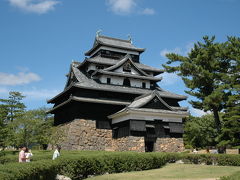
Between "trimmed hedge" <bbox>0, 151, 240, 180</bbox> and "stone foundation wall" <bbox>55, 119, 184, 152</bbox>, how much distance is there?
5.89m

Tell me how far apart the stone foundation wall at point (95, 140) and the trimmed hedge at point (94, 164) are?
19.3 ft

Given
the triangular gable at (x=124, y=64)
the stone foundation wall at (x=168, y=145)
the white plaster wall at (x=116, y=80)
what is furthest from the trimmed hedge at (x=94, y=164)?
the triangular gable at (x=124, y=64)

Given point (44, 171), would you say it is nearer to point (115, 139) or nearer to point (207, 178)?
point (207, 178)

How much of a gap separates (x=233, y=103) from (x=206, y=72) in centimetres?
457

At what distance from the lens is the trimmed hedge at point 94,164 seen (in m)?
10.9

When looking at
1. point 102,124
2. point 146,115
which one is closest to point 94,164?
point 146,115

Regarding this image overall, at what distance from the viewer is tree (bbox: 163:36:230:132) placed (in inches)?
1298

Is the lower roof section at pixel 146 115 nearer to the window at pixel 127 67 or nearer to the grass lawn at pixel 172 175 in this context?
the window at pixel 127 67

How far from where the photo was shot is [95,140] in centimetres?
3184

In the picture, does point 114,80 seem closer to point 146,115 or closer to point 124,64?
point 124,64

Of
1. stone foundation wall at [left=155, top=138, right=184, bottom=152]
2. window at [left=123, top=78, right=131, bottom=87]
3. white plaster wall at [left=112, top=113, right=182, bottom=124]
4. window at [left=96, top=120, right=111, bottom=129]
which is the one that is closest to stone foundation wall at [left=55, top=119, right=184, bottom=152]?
stone foundation wall at [left=155, top=138, right=184, bottom=152]

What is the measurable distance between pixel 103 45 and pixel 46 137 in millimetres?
15811

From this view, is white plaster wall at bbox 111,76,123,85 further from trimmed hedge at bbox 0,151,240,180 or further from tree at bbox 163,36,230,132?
trimmed hedge at bbox 0,151,240,180

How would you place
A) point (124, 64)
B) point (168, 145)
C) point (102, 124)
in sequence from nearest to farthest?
point (168, 145) → point (102, 124) → point (124, 64)
